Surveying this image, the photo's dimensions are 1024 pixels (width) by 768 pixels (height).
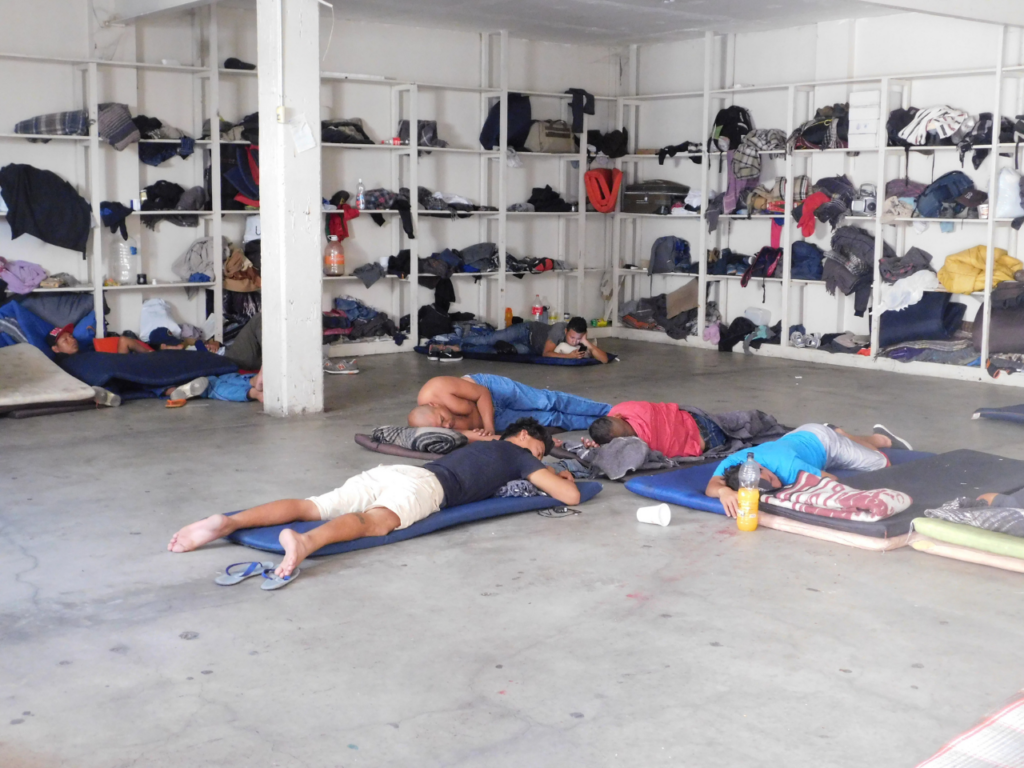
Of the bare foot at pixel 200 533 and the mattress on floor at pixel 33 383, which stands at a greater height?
the mattress on floor at pixel 33 383

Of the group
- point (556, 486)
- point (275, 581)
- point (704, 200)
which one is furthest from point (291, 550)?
point (704, 200)

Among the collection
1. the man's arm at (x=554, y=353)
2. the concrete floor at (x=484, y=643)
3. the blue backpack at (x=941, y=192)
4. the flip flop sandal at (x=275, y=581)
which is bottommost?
the concrete floor at (x=484, y=643)

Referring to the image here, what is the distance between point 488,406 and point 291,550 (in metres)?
2.38

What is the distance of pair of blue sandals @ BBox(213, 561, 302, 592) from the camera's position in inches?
153

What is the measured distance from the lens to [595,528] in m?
4.71

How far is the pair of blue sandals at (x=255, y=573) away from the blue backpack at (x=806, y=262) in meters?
7.01

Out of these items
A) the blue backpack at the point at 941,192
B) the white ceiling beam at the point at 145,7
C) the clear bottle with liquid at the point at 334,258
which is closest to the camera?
the white ceiling beam at the point at 145,7

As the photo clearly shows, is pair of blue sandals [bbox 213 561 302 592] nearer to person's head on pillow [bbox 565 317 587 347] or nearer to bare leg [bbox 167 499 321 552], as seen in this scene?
bare leg [bbox 167 499 321 552]

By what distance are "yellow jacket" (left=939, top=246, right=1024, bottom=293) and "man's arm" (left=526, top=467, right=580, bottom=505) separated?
5.15m

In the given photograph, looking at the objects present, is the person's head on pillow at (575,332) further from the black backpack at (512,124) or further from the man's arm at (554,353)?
the black backpack at (512,124)

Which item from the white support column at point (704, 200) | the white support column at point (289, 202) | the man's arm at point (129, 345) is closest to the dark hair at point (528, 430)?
the white support column at point (289, 202)

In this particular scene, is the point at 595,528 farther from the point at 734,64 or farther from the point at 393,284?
the point at 734,64

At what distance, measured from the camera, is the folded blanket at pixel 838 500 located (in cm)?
446

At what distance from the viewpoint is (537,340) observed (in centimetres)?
977
